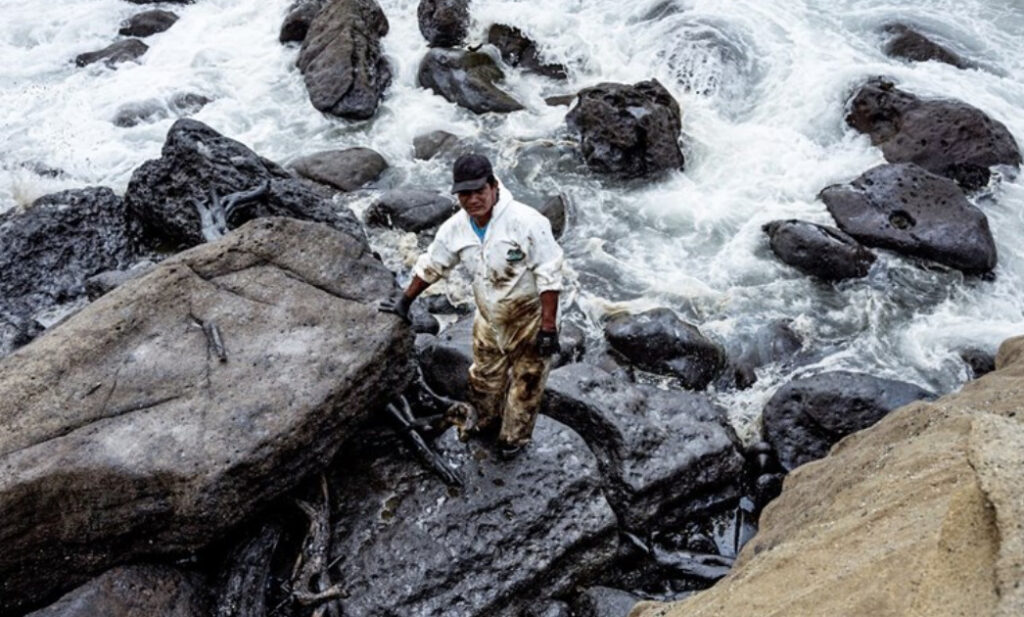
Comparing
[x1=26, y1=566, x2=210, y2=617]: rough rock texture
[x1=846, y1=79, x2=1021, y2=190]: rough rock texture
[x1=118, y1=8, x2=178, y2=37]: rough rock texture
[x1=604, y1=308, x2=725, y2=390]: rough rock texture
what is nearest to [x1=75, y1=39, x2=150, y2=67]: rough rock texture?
[x1=118, y1=8, x2=178, y2=37]: rough rock texture

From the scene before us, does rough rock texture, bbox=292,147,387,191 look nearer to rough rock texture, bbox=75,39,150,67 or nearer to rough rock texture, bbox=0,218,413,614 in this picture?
rough rock texture, bbox=0,218,413,614

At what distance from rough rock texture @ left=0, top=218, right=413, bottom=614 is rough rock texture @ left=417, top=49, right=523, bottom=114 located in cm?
660

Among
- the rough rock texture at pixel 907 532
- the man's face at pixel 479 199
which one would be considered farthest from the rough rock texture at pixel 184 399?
the rough rock texture at pixel 907 532

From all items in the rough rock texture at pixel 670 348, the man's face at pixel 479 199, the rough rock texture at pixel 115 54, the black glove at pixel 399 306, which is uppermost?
the man's face at pixel 479 199

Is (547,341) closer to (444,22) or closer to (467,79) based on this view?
(467,79)

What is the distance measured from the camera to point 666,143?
1044 centimetres

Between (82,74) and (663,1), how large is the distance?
9618 mm

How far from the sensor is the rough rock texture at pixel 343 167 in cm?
1038

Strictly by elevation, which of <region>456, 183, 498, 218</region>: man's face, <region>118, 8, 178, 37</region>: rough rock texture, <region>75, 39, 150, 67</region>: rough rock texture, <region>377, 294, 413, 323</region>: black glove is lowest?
<region>75, 39, 150, 67</region>: rough rock texture

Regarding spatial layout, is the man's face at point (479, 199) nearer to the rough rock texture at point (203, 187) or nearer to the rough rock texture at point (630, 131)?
the rough rock texture at point (203, 187)

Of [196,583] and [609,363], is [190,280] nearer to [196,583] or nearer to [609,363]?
[196,583]

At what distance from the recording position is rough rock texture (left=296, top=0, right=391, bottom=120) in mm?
11805

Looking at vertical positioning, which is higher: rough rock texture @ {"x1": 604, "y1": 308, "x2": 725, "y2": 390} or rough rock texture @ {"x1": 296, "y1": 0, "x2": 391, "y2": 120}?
rough rock texture @ {"x1": 296, "y1": 0, "x2": 391, "y2": 120}

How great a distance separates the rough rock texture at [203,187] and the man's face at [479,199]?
4.16 metres
